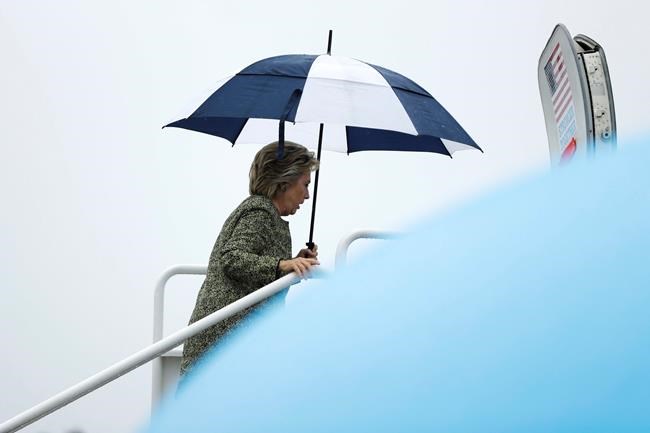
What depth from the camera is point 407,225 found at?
4.65ft

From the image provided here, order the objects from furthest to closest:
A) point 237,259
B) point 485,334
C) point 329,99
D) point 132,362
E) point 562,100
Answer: point 329,99, point 237,259, point 562,100, point 132,362, point 485,334

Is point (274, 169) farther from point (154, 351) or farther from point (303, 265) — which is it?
point (154, 351)

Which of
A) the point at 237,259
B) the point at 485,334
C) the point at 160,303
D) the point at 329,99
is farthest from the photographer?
the point at 160,303

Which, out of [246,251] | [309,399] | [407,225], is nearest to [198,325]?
[246,251]

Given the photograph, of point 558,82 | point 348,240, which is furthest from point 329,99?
point 558,82

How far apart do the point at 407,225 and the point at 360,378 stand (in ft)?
1.10

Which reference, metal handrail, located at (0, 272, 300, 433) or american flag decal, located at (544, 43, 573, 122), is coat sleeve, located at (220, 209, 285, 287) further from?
american flag decal, located at (544, 43, 573, 122)

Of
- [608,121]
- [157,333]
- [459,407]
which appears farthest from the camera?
[157,333]

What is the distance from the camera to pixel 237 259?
9.80ft

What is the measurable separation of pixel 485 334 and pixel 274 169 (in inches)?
81.7

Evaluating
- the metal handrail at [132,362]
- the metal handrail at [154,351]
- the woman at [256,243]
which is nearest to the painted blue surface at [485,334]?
the metal handrail at [154,351]

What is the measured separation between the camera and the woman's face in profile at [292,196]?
3145mm

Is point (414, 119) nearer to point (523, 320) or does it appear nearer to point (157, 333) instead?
point (157, 333)

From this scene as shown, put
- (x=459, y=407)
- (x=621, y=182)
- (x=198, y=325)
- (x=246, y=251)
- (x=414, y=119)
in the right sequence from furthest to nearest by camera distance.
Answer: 1. (x=414, y=119)
2. (x=246, y=251)
3. (x=198, y=325)
4. (x=621, y=182)
5. (x=459, y=407)
